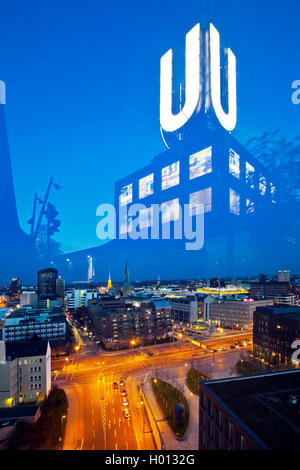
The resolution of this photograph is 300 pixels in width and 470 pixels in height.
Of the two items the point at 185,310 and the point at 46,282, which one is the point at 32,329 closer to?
the point at 185,310

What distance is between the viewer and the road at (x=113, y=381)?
15.3 m

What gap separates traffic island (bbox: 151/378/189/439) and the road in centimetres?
163

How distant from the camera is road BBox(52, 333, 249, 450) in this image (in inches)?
602

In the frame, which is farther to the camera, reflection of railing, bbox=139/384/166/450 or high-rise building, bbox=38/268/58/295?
high-rise building, bbox=38/268/58/295

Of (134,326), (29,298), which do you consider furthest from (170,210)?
(29,298)

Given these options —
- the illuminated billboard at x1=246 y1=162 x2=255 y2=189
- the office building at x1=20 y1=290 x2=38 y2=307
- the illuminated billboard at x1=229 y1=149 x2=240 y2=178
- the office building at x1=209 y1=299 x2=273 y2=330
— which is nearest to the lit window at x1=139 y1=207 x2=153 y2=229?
the illuminated billboard at x1=229 y1=149 x2=240 y2=178

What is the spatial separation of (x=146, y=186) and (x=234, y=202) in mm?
9537

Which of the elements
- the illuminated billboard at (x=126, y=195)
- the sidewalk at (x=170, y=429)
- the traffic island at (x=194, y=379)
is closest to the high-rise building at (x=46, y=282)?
the illuminated billboard at (x=126, y=195)

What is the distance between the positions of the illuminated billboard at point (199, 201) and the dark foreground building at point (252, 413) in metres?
15.6

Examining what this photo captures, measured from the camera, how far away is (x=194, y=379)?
23391mm

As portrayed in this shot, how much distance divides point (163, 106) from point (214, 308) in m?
38.8

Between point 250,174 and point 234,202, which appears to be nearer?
point 234,202

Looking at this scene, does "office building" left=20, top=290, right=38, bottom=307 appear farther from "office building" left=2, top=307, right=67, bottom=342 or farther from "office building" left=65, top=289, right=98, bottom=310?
"office building" left=2, top=307, right=67, bottom=342

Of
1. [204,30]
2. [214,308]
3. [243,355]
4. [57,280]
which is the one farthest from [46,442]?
[57,280]
